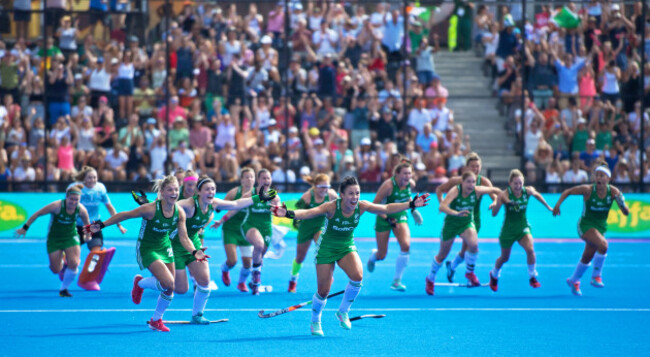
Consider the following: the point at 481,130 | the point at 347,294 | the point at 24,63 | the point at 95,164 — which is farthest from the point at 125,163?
the point at 347,294

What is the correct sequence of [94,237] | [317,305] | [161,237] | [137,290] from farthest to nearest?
[94,237], [137,290], [161,237], [317,305]

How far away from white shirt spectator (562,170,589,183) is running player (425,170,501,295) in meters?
9.04

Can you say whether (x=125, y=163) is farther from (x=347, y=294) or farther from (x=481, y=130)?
(x=347, y=294)

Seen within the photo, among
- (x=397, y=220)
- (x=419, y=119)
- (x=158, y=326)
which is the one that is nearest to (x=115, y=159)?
(x=419, y=119)

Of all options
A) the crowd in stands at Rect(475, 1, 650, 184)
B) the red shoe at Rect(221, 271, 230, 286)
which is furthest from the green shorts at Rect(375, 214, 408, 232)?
the crowd in stands at Rect(475, 1, 650, 184)

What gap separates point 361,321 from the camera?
12305mm

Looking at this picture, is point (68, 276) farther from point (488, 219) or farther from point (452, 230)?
point (488, 219)

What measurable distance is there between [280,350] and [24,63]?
16486mm

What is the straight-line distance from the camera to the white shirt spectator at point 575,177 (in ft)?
77.5

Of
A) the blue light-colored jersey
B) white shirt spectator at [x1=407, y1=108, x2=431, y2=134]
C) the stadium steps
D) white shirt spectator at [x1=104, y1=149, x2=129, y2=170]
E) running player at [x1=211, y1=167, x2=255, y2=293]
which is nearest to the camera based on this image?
running player at [x1=211, y1=167, x2=255, y2=293]

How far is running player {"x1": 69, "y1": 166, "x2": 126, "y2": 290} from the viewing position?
15.0 m

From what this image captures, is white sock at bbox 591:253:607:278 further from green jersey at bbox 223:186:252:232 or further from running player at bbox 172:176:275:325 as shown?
running player at bbox 172:176:275:325

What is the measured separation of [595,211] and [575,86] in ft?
33.9

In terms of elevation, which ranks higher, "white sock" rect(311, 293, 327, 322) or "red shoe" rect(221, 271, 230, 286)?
"white sock" rect(311, 293, 327, 322)
